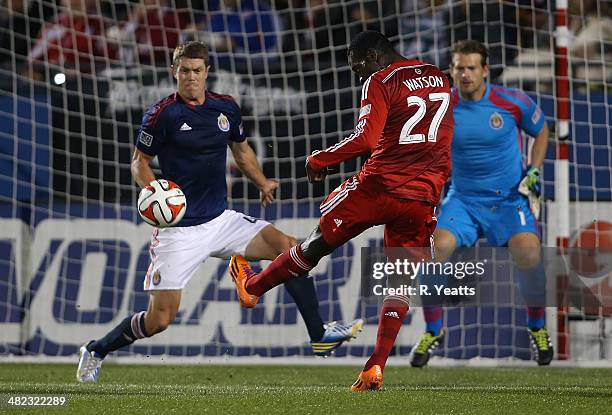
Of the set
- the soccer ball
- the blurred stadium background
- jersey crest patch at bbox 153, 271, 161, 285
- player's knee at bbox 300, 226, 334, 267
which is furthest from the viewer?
the blurred stadium background

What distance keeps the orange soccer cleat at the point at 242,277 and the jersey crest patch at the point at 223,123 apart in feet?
2.69

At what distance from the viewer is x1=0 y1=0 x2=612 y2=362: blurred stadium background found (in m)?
8.85

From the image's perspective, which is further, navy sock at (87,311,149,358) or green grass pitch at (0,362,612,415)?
navy sock at (87,311,149,358)

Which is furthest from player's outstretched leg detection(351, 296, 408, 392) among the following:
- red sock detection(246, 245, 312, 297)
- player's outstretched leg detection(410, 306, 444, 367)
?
player's outstretched leg detection(410, 306, 444, 367)

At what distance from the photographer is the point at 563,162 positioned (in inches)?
338

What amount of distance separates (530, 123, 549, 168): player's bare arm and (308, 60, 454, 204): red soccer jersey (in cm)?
212

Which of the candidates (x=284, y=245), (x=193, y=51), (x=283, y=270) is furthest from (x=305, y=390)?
(x=193, y=51)

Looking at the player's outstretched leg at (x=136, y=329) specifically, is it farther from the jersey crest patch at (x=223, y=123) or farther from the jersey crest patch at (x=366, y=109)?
the jersey crest patch at (x=366, y=109)

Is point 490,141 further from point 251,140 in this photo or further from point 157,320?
point 157,320

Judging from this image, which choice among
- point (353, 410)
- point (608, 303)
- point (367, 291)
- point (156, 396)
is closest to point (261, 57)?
point (367, 291)

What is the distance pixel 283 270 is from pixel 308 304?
55 cm

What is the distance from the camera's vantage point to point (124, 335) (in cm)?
705

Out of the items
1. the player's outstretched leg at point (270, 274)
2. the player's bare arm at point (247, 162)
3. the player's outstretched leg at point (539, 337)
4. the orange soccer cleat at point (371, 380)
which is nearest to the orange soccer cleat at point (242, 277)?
the player's outstretched leg at point (270, 274)

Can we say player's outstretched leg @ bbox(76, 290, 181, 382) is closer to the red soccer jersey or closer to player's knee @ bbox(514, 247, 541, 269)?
the red soccer jersey
